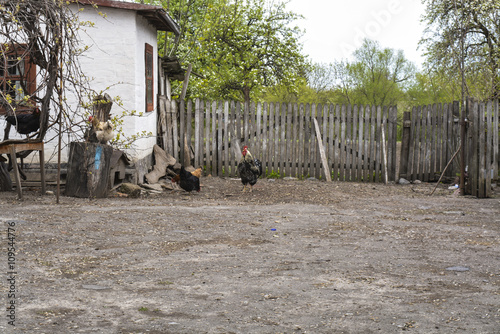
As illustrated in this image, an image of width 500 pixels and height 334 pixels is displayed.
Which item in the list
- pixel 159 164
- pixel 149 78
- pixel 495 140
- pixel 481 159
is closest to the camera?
pixel 481 159

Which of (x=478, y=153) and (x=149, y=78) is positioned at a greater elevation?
(x=149, y=78)

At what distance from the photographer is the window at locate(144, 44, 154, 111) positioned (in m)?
14.4

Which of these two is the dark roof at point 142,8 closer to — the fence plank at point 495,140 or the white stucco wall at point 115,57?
the white stucco wall at point 115,57

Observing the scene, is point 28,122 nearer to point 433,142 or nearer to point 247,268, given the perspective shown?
point 247,268

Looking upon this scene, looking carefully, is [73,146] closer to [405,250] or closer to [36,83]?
[36,83]

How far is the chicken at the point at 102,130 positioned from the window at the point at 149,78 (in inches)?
128

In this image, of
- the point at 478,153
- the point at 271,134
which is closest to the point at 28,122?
the point at 271,134

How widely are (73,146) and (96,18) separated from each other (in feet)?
12.0

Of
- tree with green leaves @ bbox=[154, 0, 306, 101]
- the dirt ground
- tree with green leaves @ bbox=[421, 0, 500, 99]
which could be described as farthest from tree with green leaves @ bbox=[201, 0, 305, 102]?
the dirt ground

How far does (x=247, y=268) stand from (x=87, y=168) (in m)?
5.93

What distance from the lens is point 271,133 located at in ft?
50.6

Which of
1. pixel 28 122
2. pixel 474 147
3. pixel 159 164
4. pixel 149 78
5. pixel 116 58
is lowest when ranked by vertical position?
pixel 159 164

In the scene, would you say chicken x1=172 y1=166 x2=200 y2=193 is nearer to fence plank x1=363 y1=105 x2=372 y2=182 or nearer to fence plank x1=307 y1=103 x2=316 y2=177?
fence plank x1=307 y1=103 x2=316 y2=177

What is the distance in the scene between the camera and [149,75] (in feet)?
48.7
